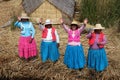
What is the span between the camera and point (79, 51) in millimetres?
7586

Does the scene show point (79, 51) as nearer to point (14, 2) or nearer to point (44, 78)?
point (44, 78)

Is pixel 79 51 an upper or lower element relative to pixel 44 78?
upper

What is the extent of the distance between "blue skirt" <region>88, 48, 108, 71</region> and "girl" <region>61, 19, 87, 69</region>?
153mm

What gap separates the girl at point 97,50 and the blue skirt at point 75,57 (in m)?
0.16

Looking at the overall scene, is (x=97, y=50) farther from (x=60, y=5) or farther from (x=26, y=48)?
(x=60, y=5)

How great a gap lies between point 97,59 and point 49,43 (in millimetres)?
965

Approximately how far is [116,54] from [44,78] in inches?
62.7

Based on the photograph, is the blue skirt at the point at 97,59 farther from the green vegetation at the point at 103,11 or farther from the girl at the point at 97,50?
the green vegetation at the point at 103,11

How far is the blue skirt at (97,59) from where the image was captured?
7.55 m

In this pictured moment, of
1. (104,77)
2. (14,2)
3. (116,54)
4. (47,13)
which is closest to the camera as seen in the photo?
(104,77)

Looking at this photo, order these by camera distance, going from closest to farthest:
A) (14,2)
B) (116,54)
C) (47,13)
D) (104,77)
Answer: (104,77) < (116,54) < (47,13) < (14,2)

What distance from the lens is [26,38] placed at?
7887mm

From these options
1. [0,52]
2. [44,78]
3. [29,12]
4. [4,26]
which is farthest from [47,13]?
[44,78]

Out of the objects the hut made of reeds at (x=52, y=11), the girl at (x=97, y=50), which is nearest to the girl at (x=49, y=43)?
the girl at (x=97, y=50)
